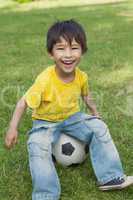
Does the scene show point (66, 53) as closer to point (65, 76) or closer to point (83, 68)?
point (65, 76)

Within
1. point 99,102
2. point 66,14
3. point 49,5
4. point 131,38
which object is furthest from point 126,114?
point 49,5

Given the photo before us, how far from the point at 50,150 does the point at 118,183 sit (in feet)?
1.87

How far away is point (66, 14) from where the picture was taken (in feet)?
40.9

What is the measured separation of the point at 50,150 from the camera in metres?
3.98

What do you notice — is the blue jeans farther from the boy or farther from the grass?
the grass

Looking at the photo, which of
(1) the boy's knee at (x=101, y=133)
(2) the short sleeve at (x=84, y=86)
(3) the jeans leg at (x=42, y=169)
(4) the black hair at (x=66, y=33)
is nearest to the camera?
(3) the jeans leg at (x=42, y=169)

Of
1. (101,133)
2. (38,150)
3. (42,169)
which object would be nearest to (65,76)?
(101,133)

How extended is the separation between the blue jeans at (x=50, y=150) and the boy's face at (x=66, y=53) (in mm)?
441

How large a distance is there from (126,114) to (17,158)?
1.53m

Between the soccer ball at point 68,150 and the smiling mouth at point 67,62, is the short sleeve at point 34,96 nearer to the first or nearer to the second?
the smiling mouth at point 67,62

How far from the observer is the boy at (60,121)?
382 centimetres

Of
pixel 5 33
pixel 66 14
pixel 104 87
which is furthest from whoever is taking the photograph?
pixel 66 14

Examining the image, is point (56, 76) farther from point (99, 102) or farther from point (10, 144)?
point (99, 102)

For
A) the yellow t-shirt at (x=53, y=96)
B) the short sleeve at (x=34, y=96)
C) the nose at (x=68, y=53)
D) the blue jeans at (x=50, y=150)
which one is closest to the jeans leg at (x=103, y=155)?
the blue jeans at (x=50, y=150)
